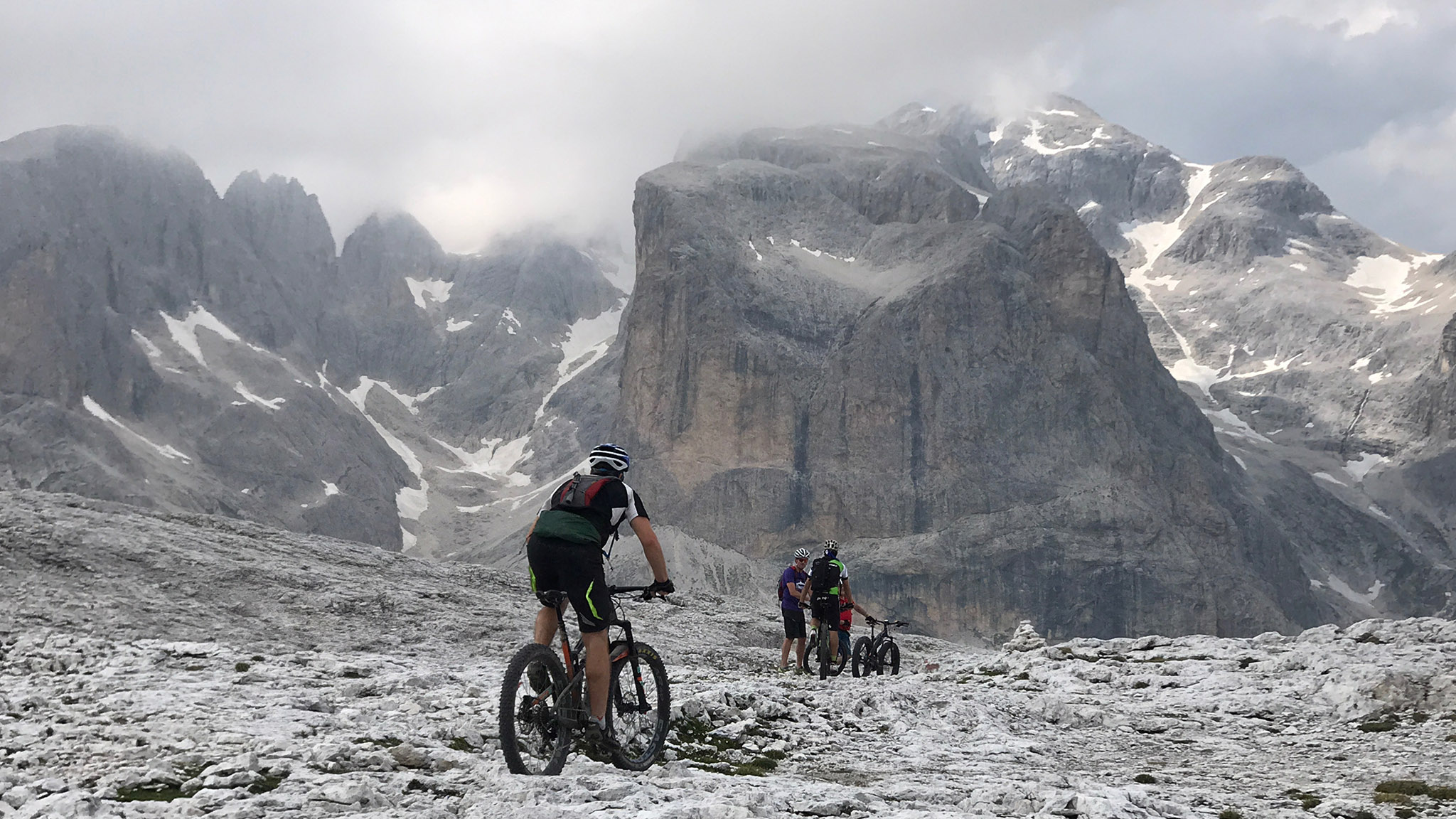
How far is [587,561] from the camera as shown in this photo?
10.3 m

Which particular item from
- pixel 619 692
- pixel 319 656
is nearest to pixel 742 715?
pixel 619 692

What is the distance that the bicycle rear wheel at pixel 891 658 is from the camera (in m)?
26.4

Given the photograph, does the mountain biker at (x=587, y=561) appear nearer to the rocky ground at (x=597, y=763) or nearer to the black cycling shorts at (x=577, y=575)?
the black cycling shorts at (x=577, y=575)

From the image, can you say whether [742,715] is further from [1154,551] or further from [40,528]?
[1154,551]

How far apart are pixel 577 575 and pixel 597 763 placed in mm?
1808

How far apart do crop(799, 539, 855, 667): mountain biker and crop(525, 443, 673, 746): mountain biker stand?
13416mm

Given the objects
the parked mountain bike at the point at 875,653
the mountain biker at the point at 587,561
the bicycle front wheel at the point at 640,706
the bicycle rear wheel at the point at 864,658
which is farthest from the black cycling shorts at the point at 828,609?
the mountain biker at the point at 587,561

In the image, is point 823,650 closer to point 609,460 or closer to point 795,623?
point 795,623

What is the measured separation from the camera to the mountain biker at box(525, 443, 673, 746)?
10.3m

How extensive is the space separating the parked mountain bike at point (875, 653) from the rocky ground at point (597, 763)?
1724mm

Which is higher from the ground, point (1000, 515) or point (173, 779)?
point (1000, 515)

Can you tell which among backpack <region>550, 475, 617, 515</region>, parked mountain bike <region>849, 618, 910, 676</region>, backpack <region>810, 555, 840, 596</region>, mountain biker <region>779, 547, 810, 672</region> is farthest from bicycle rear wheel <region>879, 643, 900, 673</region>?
backpack <region>550, 475, 617, 515</region>

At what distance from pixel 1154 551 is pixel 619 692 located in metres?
189

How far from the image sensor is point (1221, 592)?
18025cm
